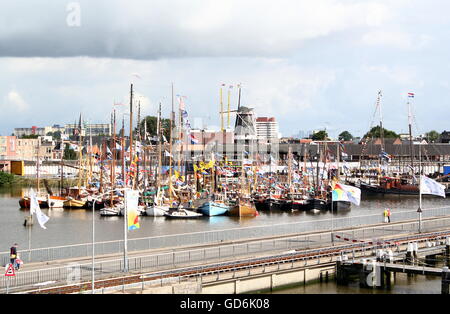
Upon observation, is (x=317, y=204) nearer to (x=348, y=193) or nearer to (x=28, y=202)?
(x=28, y=202)

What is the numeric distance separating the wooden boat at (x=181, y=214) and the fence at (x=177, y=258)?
3230 centimetres

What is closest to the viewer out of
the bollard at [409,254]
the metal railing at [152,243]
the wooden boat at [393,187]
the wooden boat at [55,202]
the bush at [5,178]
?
the metal railing at [152,243]

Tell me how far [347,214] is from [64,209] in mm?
38755

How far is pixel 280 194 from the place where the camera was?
355 feet

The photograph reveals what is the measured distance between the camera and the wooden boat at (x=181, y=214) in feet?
288

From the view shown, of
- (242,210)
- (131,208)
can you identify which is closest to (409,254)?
(131,208)

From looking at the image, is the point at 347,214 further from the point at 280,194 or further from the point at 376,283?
the point at 376,283

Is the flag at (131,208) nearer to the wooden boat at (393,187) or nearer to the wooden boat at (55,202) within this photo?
the wooden boat at (55,202)

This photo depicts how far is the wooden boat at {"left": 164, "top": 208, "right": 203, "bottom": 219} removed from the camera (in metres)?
87.8

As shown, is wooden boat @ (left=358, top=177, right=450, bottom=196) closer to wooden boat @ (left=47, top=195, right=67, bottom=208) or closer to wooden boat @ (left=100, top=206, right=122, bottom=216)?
wooden boat @ (left=47, top=195, right=67, bottom=208)

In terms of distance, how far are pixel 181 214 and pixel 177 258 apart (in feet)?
145

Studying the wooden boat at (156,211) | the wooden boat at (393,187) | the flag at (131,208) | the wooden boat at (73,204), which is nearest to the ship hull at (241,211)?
the wooden boat at (156,211)
